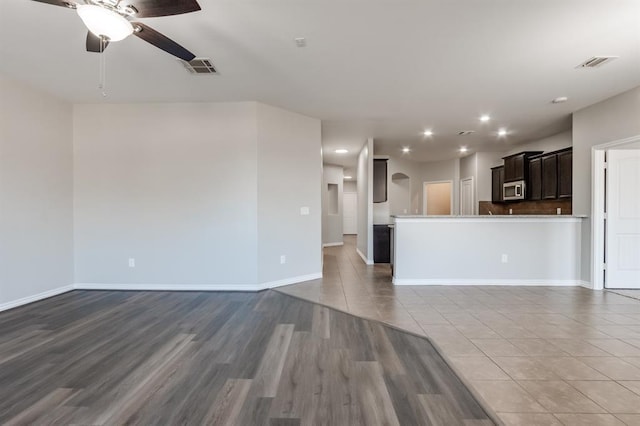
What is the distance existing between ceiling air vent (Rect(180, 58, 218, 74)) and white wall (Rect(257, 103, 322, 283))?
113 centimetres

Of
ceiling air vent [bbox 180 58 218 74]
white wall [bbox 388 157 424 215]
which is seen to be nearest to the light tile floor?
ceiling air vent [bbox 180 58 218 74]

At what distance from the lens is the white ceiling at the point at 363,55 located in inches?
96.1

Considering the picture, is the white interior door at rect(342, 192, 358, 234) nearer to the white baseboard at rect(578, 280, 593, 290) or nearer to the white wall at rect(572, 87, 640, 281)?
the white wall at rect(572, 87, 640, 281)

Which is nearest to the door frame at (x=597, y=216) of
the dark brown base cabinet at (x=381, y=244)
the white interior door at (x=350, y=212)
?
the dark brown base cabinet at (x=381, y=244)

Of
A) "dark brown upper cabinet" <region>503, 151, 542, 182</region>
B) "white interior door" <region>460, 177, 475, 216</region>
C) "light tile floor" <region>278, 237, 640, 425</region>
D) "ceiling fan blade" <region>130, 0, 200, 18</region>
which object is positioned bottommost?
"light tile floor" <region>278, 237, 640, 425</region>

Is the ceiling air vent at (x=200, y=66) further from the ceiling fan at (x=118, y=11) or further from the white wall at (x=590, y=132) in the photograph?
the white wall at (x=590, y=132)

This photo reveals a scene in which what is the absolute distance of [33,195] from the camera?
13.0 feet

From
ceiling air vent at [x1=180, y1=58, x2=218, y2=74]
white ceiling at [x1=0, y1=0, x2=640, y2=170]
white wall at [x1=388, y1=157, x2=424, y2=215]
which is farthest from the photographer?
white wall at [x1=388, y1=157, x2=424, y2=215]

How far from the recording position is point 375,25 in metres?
2.60

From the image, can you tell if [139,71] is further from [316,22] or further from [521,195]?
[521,195]

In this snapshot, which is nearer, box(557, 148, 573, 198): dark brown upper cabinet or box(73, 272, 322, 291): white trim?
box(73, 272, 322, 291): white trim

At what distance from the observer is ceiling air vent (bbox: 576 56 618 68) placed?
3145 millimetres

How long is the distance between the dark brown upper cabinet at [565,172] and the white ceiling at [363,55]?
0.92 m

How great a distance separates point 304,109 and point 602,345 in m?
4.35
